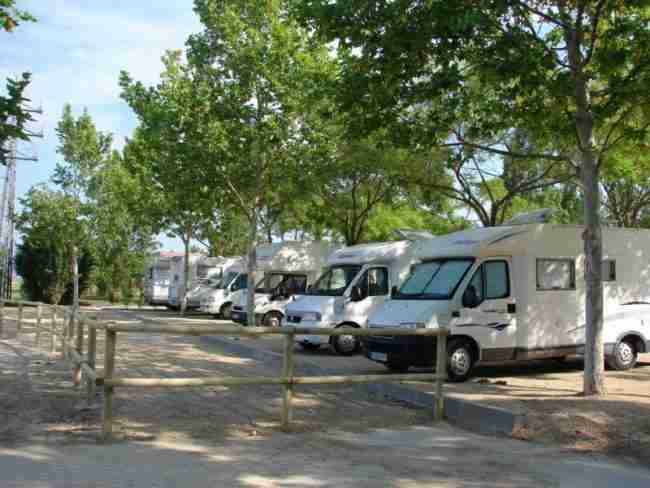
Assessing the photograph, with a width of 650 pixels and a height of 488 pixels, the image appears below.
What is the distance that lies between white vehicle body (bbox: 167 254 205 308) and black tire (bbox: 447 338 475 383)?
22977 millimetres

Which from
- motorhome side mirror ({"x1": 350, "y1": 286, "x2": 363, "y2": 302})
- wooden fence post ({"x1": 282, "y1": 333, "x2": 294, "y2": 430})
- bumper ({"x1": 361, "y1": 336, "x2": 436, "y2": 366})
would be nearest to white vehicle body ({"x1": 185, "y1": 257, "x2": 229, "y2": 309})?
motorhome side mirror ({"x1": 350, "y1": 286, "x2": 363, "y2": 302})

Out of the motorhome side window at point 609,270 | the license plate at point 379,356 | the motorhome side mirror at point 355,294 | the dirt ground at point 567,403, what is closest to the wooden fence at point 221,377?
the dirt ground at point 567,403

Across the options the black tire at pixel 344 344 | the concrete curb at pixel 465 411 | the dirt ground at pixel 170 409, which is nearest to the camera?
the dirt ground at pixel 170 409

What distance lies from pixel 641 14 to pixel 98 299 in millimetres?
45321

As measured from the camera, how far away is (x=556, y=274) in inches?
509

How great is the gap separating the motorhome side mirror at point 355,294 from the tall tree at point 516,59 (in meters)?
6.31

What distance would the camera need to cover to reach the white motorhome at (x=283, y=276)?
22594mm

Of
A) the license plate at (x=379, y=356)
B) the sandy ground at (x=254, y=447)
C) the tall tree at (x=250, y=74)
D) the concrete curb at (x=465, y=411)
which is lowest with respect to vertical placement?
the sandy ground at (x=254, y=447)

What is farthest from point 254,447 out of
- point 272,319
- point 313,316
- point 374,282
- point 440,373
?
point 272,319

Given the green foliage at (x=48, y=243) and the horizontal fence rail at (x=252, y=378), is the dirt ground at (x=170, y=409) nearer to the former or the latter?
the horizontal fence rail at (x=252, y=378)

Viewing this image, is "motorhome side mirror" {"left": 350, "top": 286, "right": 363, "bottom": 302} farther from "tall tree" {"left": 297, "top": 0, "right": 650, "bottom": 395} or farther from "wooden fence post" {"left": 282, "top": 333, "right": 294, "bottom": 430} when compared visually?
"wooden fence post" {"left": 282, "top": 333, "right": 294, "bottom": 430}

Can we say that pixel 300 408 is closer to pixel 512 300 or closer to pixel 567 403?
pixel 567 403

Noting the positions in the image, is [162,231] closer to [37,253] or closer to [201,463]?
[37,253]

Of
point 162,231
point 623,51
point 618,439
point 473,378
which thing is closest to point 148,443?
point 618,439
